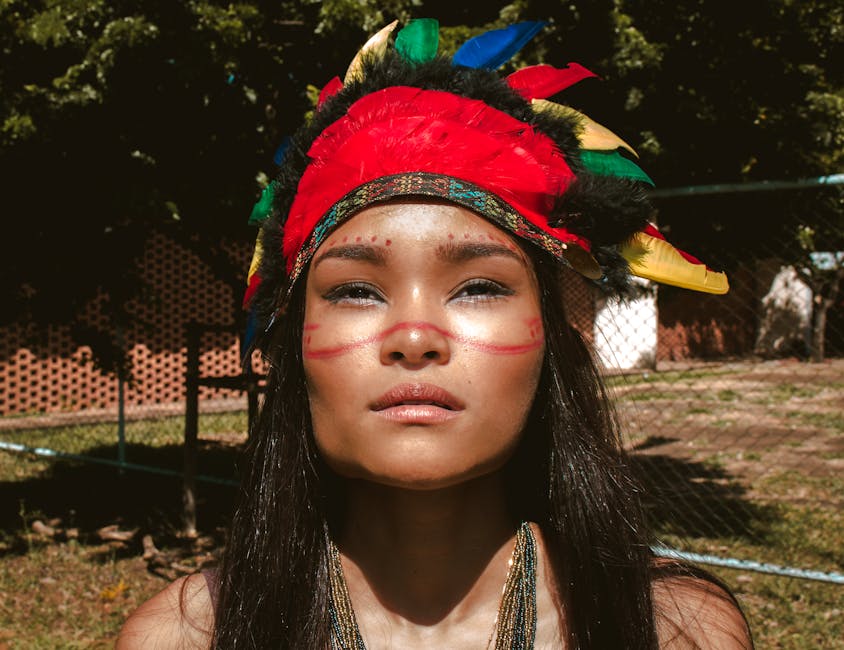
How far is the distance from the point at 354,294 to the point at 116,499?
5941 millimetres

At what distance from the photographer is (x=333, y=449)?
1.49m

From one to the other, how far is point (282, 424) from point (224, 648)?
0.49 m

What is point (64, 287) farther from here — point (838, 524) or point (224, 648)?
point (838, 524)

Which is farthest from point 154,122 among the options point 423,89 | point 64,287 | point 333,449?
point 333,449

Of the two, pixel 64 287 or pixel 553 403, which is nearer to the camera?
pixel 553 403

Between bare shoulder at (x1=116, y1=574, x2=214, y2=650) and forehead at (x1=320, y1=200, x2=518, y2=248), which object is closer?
forehead at (x1=320, y1=200, x2=518, y2=248)

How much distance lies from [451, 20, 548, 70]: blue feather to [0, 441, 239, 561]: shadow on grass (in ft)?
14.0

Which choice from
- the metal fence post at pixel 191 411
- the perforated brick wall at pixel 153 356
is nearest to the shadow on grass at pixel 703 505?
the metal fence post at pixel 191 411

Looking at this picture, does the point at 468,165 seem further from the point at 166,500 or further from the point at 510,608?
the point at 166,500

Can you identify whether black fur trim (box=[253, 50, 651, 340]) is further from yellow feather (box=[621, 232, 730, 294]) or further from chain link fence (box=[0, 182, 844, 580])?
chain link fence (box=[0, 182, 844, 580])

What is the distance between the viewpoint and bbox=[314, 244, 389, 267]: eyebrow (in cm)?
150

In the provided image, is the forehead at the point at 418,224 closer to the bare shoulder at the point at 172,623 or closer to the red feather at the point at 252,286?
the red feather at the point at 252,286

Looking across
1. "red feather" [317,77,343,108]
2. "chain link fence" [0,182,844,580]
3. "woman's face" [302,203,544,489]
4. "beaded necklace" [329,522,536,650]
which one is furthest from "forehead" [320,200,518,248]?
"chain link fence" [0,182,844,580]

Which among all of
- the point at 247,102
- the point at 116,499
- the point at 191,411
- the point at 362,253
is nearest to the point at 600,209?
the point at 362,253
